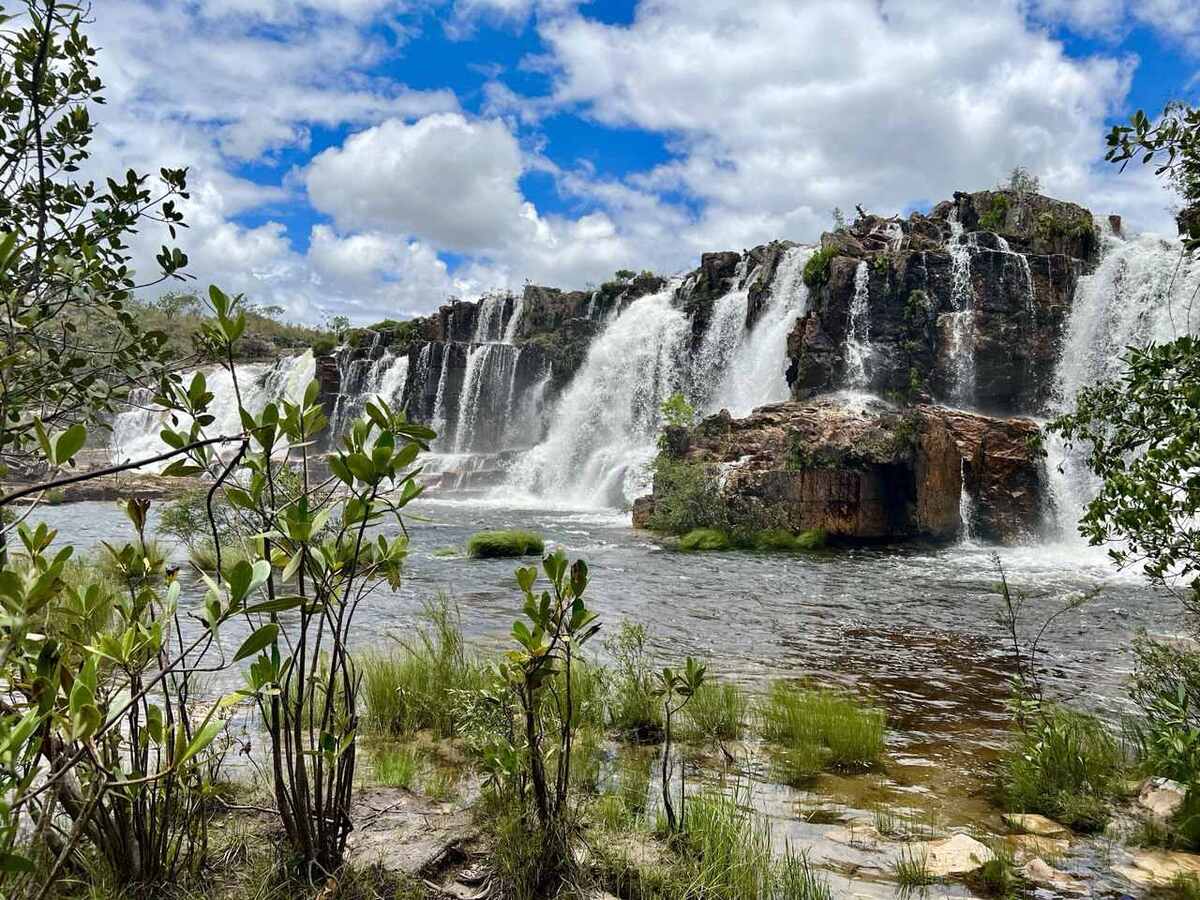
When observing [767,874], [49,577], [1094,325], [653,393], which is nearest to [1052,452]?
[1094,325]

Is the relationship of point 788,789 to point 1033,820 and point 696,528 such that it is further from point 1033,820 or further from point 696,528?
point 696,528

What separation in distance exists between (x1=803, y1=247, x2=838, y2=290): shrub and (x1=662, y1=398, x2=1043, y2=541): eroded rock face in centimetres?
853

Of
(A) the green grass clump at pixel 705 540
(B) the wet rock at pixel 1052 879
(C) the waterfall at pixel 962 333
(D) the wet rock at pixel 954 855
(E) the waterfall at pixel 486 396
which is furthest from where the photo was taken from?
(E) the waterfall at pixel 486 396

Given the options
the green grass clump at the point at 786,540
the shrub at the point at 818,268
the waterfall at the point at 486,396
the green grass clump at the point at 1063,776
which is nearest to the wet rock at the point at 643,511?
the green grass clump at the point at 786,540

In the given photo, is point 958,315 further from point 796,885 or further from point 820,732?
point 796,885

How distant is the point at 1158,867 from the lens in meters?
3.90

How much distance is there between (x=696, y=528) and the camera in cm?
2102

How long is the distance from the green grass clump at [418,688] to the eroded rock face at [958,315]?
2275 centimetres

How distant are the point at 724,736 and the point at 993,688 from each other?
3542 mm

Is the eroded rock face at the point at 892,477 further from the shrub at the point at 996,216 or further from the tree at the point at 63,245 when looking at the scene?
the tree at the point at 63,245

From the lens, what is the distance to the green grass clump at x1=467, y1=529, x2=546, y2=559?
1717 cm

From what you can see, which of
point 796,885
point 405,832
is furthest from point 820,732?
point 405,832

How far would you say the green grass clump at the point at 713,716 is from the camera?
19.0 feet

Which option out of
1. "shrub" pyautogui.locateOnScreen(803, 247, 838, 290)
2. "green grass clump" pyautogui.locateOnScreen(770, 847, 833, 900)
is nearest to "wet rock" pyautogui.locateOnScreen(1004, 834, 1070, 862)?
"green grass clump" pyautogui.locateOnScreen(770, 847, 833, 900)
